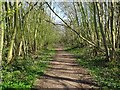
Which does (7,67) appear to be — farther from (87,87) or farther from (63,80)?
(87,87)

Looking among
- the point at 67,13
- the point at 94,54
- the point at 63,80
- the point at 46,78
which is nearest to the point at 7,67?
the point at 46,78

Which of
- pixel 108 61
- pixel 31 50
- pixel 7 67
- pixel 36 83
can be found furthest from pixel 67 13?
pixel 36 83

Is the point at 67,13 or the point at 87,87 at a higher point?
the point at 67,13

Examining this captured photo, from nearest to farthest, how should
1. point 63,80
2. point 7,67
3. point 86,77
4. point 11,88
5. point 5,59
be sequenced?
1. point 11,88
2. point 63,80
3. point 86,77
4. point 7,67
5. point 5,59

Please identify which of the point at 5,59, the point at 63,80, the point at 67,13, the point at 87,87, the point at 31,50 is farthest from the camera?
the point at 67,13

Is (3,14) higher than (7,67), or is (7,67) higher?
(3,14)

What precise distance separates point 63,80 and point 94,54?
1123 centimetres

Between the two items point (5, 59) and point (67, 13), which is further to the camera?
point (67, 13)

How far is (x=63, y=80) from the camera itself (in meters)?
12.3

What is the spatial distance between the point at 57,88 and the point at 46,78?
8.26 ft

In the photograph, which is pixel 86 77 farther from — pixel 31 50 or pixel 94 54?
pixel 31 50

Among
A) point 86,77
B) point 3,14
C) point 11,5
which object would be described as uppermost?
point 11,5

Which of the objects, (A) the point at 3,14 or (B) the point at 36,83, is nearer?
(A) the point at 3,14

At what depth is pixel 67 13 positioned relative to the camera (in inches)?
1774
